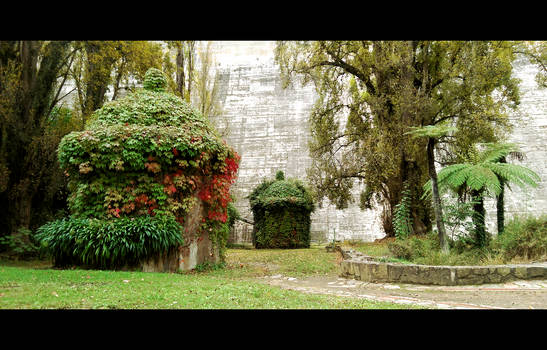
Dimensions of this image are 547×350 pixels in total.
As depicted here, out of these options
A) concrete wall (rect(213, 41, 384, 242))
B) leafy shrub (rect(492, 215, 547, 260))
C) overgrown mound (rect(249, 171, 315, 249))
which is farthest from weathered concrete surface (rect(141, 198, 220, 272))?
concrete wall (rect(213, 41, 384, 242))

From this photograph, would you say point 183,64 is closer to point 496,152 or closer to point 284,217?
point 284,217

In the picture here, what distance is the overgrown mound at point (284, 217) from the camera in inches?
673

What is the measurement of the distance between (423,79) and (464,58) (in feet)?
5.21

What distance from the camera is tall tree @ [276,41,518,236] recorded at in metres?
13.7

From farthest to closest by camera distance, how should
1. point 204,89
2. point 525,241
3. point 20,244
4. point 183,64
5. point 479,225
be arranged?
point 204,89 < point 183,64 < point 20,244 < point 479,225 < point 525,241

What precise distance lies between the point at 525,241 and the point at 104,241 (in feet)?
30.0

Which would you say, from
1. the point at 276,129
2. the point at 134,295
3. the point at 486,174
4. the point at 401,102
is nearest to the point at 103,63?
the point at 401,102

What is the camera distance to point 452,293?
6.20 metres

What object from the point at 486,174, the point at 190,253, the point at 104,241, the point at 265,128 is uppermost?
the point at 265,128

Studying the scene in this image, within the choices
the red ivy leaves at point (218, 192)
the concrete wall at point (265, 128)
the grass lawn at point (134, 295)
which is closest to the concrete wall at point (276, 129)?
the concrete wall at point (265, 128)

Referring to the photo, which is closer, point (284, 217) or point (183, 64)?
point (284, 217)

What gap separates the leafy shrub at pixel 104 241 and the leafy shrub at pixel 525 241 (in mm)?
7508
